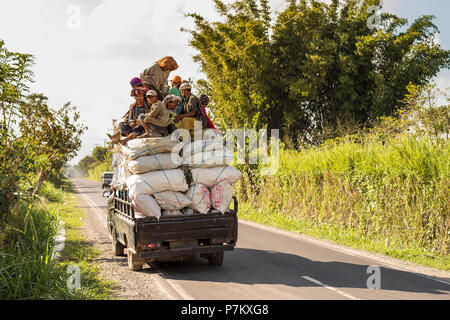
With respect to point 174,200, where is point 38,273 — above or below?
below

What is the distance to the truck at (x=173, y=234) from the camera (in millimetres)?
6715

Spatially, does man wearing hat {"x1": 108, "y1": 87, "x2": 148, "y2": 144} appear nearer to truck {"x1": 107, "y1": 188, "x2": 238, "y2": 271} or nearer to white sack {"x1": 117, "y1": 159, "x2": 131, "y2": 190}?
white sack {"x1": 117, "y1": 159, "x2": 131, "y2": 190}

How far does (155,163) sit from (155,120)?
2.74ft

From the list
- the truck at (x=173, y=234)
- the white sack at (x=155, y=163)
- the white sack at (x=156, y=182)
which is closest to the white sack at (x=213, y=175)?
the white sack at (x=156, y=182)

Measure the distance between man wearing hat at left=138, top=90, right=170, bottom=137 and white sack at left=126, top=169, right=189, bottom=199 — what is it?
856 mm

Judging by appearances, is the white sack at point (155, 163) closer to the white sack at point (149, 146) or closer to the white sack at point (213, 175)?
the white sack at point (149, 146)

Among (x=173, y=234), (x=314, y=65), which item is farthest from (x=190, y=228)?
(x=314, y=65)

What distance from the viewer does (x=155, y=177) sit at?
6.86 meters

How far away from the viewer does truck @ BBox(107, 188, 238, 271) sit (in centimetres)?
671

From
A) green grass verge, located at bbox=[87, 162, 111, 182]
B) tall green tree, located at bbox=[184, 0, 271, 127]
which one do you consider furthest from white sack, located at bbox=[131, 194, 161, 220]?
green grass verge, located at bbox=[87, 162, 111, 182]

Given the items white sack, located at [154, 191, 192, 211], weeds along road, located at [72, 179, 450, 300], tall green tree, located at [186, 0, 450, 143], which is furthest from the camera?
tall green tree, located at [186, 0, 450, 143]

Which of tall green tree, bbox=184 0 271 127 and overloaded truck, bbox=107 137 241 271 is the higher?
tall green tree, bbox=184 0 271 127

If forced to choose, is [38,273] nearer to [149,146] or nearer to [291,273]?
[149,146]

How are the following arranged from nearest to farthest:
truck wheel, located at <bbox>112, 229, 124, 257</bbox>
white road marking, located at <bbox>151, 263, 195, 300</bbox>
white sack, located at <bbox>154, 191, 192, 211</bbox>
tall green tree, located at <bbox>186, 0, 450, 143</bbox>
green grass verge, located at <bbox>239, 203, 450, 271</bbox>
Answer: white road marking, located at <bbox>151, 263, 195, 300</bbox>, white sack, located at <bbox>154, 191, 192, 211</bbox>, green grass verge, located at <bbox>239, 203, 450, 271</bbox>, truck wheel, located at <bbox>112, 229, 124, 257</bbox>, tall green tree, located at <bbox>186, 0, 450, 143</bbox>
